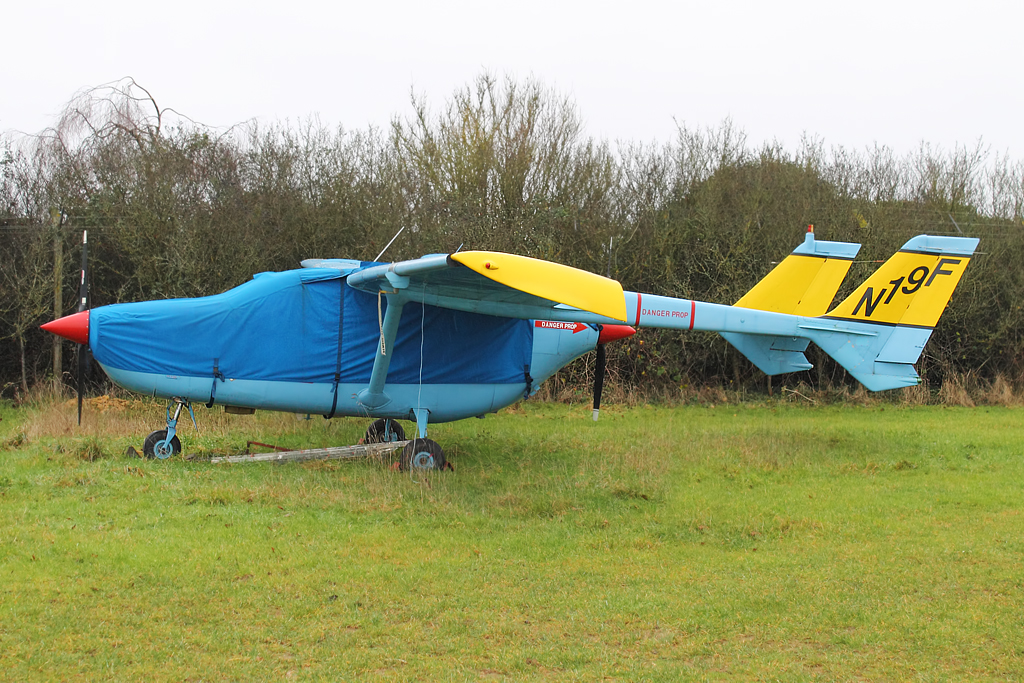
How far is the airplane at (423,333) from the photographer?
9203mm

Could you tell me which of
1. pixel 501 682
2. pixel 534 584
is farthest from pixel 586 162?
pixel 501 682

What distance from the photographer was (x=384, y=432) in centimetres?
1130

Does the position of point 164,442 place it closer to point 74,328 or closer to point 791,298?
point 74,328

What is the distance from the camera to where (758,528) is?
7414 millimetres

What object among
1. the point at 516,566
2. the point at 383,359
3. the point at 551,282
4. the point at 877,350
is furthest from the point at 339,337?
the point at 877,350

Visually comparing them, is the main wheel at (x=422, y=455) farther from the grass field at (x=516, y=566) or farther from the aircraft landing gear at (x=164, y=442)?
the aircraft landing gear at (x=164, y=442)

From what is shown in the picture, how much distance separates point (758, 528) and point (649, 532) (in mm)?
1006

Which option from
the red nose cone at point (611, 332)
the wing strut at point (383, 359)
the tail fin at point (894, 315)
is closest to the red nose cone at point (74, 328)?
the wing strut at point (383, 359)

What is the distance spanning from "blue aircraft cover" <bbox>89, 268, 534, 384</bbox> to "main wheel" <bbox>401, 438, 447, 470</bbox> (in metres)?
0.79

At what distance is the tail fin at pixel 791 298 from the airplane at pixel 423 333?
0.06ft

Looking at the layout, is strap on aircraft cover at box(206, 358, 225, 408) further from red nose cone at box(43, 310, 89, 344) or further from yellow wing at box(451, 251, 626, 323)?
yellow wing at box(451, 251, 626, 323)

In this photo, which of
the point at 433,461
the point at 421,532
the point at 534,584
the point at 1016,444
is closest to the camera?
the point at 534,584

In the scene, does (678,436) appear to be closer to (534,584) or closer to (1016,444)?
(1016,444)

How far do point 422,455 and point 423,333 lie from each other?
1441 millimetres
